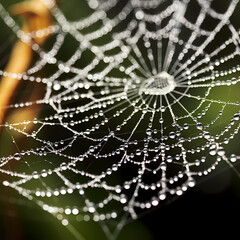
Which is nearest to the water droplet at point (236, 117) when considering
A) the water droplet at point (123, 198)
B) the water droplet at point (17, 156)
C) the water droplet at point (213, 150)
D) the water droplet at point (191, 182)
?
the water droplet at point (213, 150)

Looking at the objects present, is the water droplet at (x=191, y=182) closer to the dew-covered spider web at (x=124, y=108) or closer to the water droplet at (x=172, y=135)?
the dew-covered spider web at (x=124, y=108)

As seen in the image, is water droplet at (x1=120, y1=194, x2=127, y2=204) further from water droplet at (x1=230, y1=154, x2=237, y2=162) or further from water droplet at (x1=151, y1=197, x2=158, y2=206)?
water droplet at (x1=230, y1=154, x2=237, y2=162)

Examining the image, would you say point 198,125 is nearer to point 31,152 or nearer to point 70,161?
point 70,161

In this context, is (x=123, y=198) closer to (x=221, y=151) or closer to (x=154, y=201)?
(x=154, y=201)

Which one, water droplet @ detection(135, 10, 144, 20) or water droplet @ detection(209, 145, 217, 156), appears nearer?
water droplet @ detection(209, 145, 217, 156)

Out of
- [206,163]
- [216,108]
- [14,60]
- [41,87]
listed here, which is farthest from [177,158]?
[14,60]

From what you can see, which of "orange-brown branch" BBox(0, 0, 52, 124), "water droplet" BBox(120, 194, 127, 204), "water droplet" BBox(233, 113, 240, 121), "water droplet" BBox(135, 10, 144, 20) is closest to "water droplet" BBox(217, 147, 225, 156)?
"water droplet" BBox(233, 113, 240, 121)

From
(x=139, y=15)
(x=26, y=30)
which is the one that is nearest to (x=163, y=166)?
(x=26, y=30)

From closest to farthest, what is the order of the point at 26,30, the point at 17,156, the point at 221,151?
the point at 221,151
the point at 17,156
the point at 26,30
